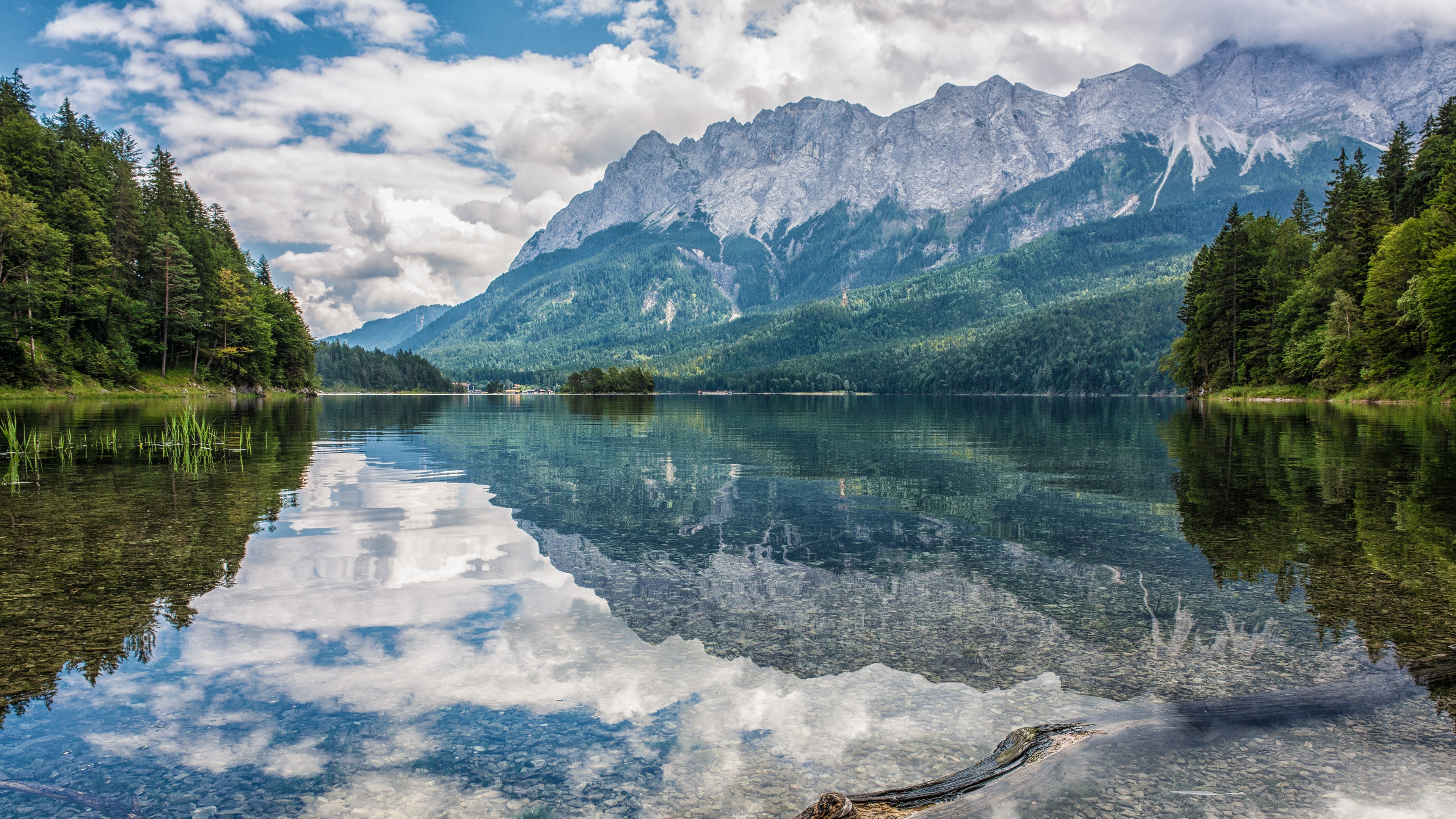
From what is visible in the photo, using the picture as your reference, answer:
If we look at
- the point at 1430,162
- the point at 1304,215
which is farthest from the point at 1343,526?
the point at 1304,215

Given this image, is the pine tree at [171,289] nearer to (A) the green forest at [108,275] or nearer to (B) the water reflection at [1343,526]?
(A) the green forest at [108,275]

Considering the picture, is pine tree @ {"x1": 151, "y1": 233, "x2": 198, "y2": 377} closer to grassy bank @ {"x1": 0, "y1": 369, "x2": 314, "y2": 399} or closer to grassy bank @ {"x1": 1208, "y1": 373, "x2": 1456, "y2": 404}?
grassy bank @ {"x1": 0, "y1": 369, "x2": 314, "y2": 399}

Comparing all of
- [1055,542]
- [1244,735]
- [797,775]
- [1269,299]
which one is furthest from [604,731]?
[1269,299]

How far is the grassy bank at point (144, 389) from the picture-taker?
6744 centimetres

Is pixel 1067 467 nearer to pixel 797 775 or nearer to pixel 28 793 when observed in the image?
pixel 797 775

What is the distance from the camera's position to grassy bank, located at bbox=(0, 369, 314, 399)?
6744 cm

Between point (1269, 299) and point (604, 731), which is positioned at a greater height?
point (1269, 299)

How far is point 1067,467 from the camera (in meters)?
26.5

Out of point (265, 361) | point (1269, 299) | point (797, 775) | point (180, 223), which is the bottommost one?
point (797, 775)

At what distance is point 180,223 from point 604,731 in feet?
403

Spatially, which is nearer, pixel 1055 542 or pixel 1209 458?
pixel 1055 542

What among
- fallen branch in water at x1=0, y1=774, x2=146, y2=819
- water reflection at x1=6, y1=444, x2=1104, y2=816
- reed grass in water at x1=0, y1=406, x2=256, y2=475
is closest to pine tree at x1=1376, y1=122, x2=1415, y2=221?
water reflection at x1=6, y1=444, x2=1104, y2=816

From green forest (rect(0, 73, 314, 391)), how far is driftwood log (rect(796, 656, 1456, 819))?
274 feet

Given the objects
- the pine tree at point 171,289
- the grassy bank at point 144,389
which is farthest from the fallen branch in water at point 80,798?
the pine tree at point 171,289
